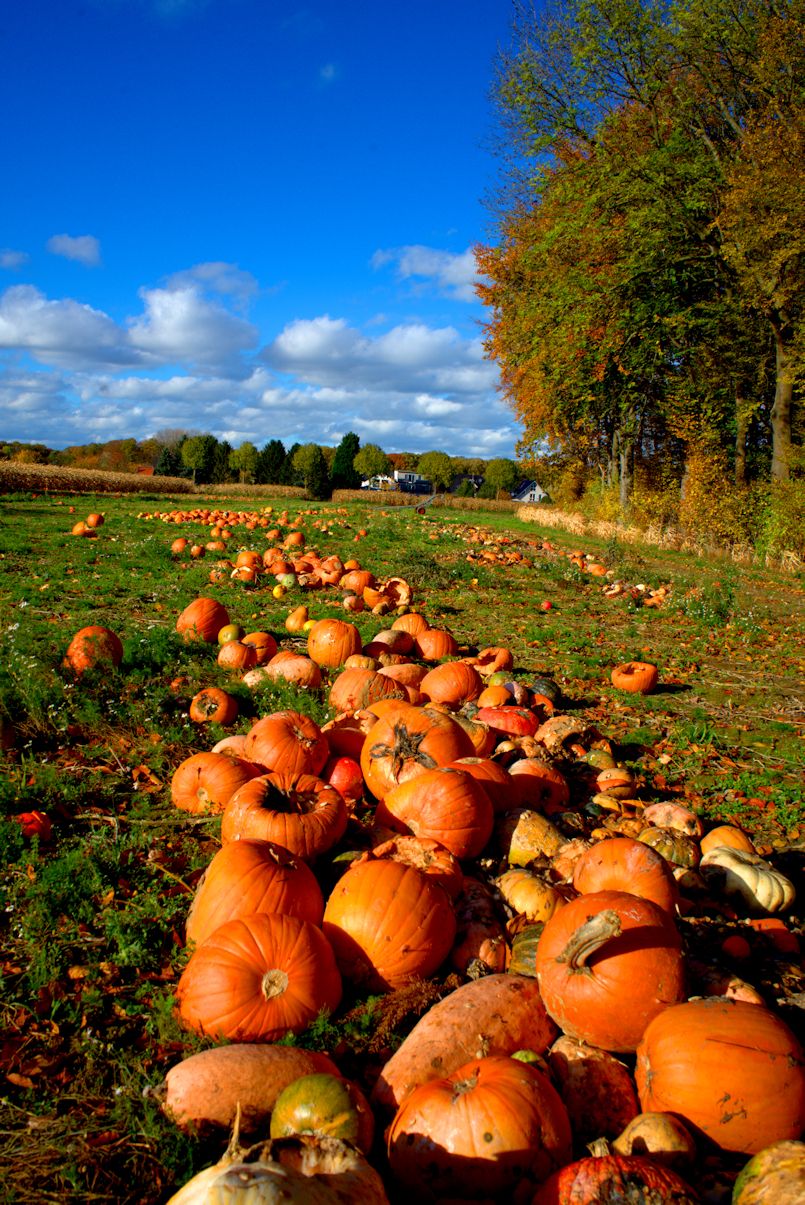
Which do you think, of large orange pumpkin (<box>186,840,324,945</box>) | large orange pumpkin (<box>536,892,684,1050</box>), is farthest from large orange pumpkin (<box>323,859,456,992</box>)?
large orange pumpkin (<box>536,892,684,1050</box>)

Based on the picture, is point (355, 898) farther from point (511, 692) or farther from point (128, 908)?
point (511, 692)

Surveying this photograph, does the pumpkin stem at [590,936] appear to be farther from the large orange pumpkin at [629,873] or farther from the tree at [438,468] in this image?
the tree at [438,468]

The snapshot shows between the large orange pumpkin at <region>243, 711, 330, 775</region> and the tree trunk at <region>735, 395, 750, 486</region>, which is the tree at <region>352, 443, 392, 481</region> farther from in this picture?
the large orange pumpkin at <region>243, 711, 330, 775</region>

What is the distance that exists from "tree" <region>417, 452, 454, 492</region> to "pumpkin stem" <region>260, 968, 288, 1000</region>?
112 metres

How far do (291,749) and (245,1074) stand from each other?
2.29m

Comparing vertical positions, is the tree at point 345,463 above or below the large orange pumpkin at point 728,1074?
above

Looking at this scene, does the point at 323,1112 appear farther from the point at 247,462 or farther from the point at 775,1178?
the point at 247,462

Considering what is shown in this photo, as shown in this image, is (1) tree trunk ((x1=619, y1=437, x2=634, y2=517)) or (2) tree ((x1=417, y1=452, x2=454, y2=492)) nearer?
(1) tree trunk ((x1=619, y1=437, x2=634, y2=517))

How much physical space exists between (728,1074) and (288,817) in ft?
7.53

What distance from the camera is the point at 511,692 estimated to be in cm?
640

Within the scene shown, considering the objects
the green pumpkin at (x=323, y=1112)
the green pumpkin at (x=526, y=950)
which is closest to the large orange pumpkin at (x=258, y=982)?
the green pumpkin at (x=323, y=1112)

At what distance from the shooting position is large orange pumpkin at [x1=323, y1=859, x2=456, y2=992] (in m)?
3.09

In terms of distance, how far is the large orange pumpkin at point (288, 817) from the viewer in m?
3.76

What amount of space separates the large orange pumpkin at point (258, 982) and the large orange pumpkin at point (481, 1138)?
25.5 inches
